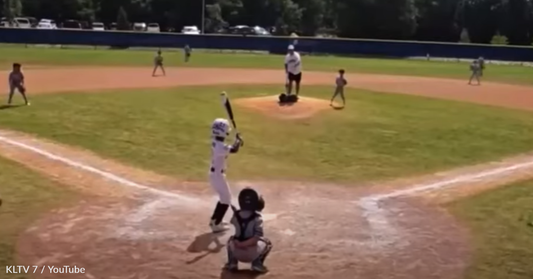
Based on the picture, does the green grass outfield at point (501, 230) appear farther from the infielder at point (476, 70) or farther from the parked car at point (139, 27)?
the parked car at point (139, 27)

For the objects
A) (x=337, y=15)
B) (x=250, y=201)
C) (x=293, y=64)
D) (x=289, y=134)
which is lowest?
(x=289, y=134)

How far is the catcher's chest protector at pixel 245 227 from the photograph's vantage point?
1026cm

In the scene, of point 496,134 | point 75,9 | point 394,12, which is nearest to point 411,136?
point 496,134

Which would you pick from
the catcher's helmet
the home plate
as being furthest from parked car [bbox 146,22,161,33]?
the catcher's helmet

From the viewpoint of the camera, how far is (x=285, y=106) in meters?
25.0

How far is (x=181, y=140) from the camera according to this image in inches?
803

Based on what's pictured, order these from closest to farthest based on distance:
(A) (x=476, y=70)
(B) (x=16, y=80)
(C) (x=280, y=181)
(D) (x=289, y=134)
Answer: (C) (x=280, y=181)
(D) (x=289, y=134)
(B) (x=16, y=80)
(A) (x=476, y=70)

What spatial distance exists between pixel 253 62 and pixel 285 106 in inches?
1088

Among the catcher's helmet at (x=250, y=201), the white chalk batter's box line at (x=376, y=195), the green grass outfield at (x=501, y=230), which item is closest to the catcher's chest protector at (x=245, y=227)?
the catcher's helmet at (x=250, y=201)

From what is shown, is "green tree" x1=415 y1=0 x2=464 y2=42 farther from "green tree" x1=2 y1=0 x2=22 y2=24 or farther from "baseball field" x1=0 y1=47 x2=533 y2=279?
"baseball field" x1=0 y1=47 x2=533 y2=279

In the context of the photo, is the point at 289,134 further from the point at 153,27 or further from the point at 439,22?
the point at 153,27

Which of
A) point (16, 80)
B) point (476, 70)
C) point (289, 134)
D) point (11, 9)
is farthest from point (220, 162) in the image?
point (11, 9)

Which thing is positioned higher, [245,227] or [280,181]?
[245,227]

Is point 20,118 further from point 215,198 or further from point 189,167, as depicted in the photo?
point 215,198
